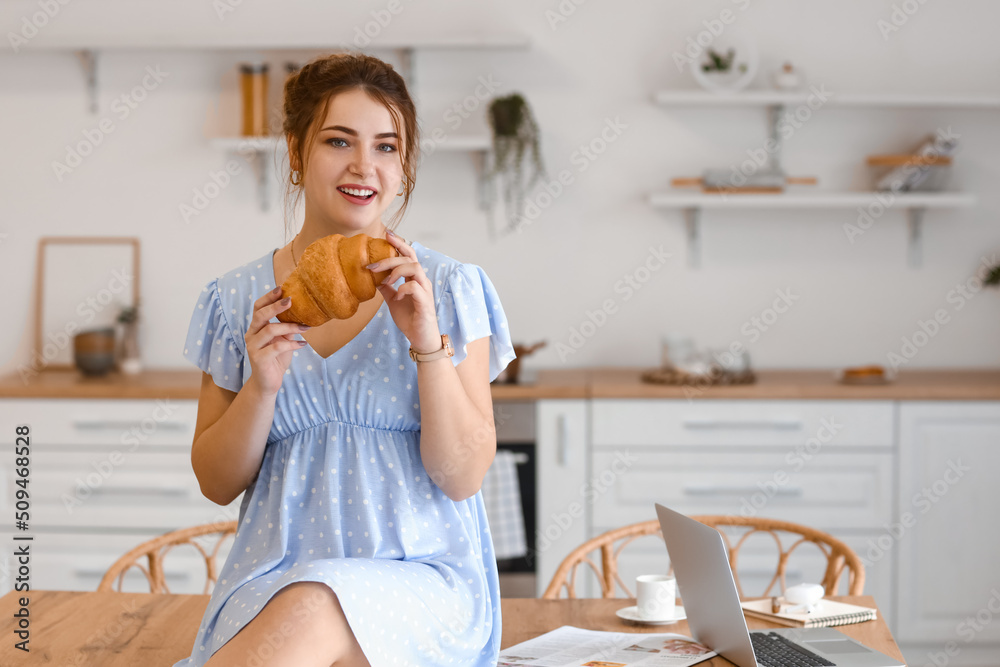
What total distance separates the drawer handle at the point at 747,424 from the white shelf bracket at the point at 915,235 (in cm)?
92

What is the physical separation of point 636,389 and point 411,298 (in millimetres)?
1822

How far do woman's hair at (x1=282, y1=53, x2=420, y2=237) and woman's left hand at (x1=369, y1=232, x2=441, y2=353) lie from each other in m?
0.21

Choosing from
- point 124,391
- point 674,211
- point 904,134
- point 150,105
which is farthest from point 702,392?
point 150,105

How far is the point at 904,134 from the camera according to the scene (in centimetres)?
335

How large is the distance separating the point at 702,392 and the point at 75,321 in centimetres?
228

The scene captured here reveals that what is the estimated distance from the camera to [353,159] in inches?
49.5

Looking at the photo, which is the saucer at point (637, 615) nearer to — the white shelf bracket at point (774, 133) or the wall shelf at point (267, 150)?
the wall shelf at point (267, 150)

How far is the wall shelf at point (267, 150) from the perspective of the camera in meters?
3.20

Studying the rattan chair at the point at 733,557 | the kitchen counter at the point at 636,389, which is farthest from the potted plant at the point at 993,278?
the rattan chair at the point at 733,557

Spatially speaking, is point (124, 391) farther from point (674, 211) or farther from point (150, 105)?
point (674, 211)

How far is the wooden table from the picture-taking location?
1214mm

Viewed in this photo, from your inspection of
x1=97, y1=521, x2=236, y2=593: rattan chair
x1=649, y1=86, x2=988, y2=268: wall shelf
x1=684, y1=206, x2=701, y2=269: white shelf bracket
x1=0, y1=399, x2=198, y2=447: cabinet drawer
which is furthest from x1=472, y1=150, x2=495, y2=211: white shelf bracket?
x1=97, y1=521, x2=236, y2=593: rattan chair

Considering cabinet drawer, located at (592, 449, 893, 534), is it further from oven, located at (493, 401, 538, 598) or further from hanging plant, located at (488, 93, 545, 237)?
hanging plant, located at (488, 93, 545, 237)

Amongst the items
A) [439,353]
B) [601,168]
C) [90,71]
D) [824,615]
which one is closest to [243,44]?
[90,71]
